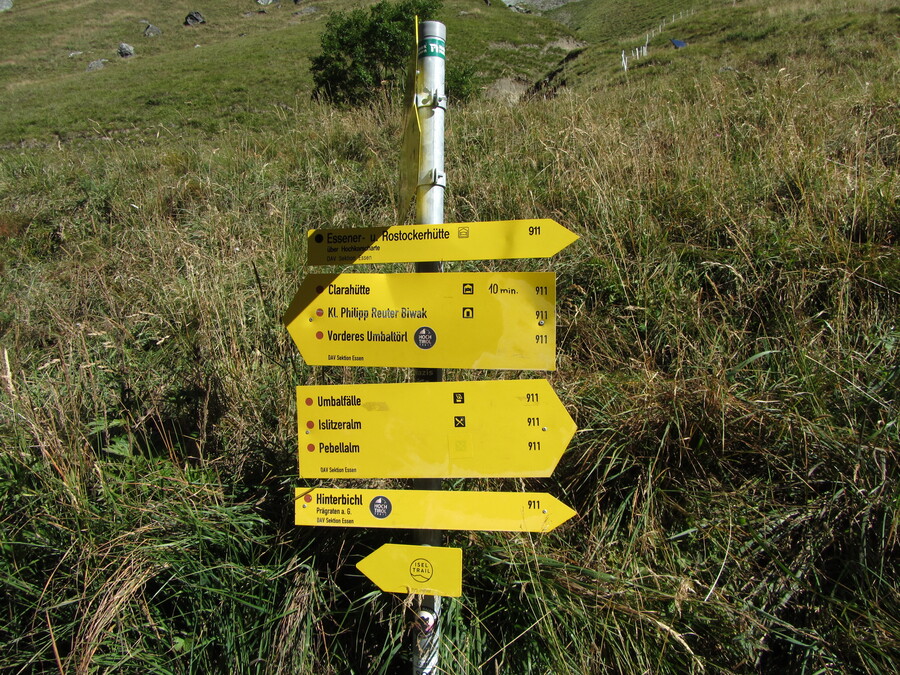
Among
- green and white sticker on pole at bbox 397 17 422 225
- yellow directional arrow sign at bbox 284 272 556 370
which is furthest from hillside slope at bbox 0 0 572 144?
yellow directional arrow sign at bbox 284 272 556 370

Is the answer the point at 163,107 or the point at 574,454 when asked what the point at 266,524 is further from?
the point at 163,107

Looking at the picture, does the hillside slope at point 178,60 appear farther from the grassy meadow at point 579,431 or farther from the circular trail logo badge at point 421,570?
the circular trail logo badge at point 421,570

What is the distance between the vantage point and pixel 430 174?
4.73 ft

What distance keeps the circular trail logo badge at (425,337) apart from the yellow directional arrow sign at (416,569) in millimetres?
612

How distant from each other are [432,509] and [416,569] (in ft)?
0.67

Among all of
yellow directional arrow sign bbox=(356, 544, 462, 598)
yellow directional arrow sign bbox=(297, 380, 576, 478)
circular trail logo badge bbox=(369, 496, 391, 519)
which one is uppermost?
yellow directional arrow sign bbox=(297, 380, 576, 478)

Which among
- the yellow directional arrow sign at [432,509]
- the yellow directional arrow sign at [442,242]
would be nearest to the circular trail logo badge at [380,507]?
the yellow directional arrow sign at [432,509]

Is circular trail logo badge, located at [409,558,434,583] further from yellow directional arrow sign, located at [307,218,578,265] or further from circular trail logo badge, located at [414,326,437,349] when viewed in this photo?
yellow directional arrow sign, located at [307,218,578,265]

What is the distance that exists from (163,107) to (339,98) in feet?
35.4

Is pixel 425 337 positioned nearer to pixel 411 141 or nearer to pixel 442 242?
pixel 442 242

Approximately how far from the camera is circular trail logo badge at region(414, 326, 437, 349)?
58.4 inches

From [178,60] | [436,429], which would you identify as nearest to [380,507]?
[436,429]

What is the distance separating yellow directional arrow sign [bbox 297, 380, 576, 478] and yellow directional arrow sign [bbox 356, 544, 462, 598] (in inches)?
9.4

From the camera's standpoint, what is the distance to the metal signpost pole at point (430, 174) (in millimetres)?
1415
